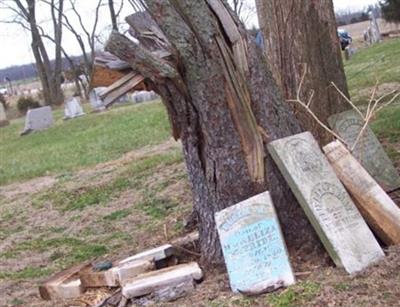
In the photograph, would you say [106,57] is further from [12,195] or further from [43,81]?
[43,81]

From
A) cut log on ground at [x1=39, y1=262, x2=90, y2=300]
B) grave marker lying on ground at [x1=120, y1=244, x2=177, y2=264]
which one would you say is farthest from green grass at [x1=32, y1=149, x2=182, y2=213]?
grave marker lying on ground at [x1=120, y1=244, x2=177, y2=264]

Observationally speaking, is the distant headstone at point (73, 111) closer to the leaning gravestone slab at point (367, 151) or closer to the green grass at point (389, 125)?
the green grass at point (389, 125)

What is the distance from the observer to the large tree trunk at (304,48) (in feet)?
18.1

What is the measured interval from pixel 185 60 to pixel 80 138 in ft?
40.0

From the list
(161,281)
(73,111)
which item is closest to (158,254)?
(161,281)

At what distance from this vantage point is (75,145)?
14211 millimetres

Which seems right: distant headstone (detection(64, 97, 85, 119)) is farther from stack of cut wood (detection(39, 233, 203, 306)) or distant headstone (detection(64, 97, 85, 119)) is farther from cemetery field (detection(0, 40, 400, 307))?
stack of cut wood (detection(39, 233, 203, 306))

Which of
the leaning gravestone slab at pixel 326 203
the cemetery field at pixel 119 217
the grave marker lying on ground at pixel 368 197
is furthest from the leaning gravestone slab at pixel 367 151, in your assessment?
the leaning gravestone slab at pixel 326 203

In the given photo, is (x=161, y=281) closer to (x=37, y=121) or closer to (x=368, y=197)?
(x=368, y=197)

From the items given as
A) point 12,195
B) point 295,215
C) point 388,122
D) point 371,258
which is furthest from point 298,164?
point 12,195

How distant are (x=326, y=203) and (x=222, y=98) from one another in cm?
81

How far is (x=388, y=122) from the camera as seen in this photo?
7797mm

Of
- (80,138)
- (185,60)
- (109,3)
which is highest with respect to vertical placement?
(109,3)

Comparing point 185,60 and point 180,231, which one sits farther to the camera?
point 180,231
